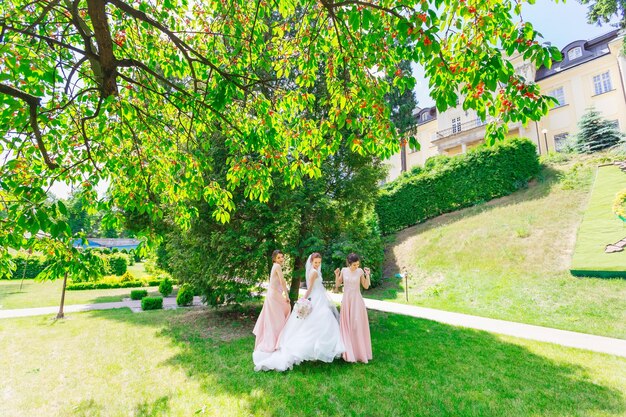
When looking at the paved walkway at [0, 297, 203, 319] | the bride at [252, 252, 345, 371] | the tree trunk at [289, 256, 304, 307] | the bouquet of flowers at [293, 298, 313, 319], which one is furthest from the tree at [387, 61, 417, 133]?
the bouquet of flowers at [293, 298, 313, 319]

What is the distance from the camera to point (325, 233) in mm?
10930

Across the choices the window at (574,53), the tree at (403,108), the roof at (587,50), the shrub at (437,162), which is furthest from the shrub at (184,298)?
the window at (574,53)

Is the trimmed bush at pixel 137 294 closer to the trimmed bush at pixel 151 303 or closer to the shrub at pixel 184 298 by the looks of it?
the trimmed bush at pixel 151 303

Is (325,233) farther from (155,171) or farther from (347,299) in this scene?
(155,171)

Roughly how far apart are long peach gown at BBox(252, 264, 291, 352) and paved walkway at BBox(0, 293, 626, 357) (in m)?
5.51

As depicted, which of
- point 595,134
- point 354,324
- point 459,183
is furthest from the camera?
point 595,134

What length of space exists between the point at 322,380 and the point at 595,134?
2641cm

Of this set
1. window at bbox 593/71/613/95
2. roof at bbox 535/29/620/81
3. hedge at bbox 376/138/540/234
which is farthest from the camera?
roof at bbox 535/29/620/81

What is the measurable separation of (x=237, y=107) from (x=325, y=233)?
6042mm

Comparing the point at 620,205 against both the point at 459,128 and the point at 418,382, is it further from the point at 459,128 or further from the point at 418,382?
the point at 459,128

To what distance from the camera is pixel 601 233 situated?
12750mm

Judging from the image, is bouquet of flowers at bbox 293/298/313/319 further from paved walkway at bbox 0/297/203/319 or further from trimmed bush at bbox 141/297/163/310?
trimmed bush at bbox 141/297/163/310

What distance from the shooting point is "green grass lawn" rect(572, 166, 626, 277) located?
35.9 feet

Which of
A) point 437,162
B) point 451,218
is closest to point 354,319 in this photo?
point 451,218
